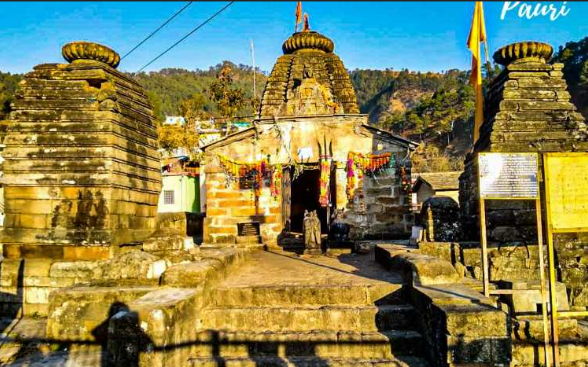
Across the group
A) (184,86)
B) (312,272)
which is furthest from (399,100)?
(312,272)

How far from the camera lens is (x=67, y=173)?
696 centimetres

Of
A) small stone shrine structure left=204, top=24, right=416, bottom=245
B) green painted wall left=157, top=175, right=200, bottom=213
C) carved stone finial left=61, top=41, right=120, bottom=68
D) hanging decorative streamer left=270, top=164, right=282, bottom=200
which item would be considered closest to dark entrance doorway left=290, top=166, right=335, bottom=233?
small stone shrine structure left=204, top=24, right=416, bottom=245

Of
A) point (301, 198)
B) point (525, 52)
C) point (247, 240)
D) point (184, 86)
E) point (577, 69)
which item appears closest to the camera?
point (525, 52)

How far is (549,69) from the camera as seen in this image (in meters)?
8.80

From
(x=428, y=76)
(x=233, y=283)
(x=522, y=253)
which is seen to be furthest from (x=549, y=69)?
(x=428, y=76)

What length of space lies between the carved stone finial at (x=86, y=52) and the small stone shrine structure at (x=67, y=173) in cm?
2

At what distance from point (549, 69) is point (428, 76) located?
91.1 metres

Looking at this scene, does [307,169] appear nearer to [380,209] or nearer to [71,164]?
[380,209]

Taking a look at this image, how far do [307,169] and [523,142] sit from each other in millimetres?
6146

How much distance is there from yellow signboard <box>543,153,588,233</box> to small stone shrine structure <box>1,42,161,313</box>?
6.54 m

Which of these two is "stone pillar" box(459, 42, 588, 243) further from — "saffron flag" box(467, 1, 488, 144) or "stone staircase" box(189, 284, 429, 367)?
"stone staircase" box(189, 284, 429, 367)

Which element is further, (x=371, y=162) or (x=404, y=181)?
(x=371, y=162)

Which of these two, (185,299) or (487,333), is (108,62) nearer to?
(185,299)

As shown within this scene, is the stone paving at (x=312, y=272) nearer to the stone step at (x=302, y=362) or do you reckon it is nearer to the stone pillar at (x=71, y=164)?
the stone step at (x=302, y=362)
